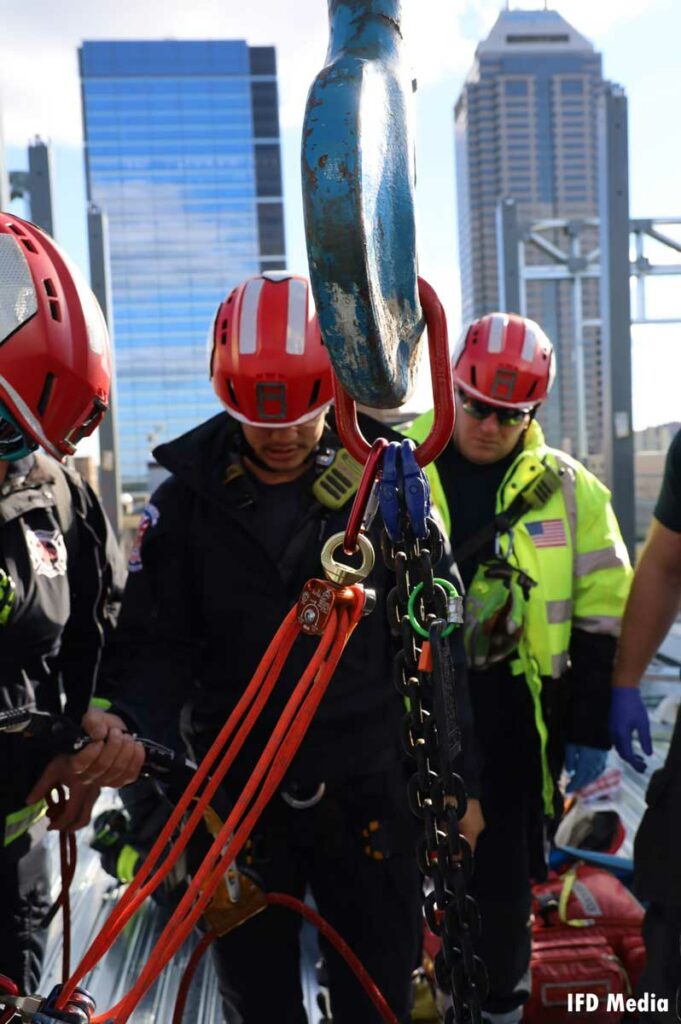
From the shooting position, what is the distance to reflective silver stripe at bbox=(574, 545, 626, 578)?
2340 mm

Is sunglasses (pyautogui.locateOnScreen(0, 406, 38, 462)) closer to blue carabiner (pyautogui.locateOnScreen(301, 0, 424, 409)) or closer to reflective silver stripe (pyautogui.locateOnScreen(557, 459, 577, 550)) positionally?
blue carabiner (pyautogui.locateOnScreen(301, 0, 424, 409))

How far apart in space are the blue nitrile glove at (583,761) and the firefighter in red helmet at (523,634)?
2 centimetres

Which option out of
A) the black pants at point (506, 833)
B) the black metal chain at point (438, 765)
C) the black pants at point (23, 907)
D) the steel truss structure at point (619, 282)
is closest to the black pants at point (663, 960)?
the black pants at point (506, 833)

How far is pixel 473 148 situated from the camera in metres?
22.9

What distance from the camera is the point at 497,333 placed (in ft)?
8.55

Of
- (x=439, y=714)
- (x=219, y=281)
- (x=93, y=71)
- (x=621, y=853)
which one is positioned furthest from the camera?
(x=219, y=281)

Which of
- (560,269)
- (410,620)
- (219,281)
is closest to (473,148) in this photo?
(560,269)

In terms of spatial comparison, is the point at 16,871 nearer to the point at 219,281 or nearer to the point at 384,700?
the point at 384,700

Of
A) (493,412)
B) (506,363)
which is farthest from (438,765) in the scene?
(506,363)

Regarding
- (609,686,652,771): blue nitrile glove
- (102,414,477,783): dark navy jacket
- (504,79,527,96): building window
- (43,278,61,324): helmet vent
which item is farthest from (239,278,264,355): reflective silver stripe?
(504,79,527,96): building window

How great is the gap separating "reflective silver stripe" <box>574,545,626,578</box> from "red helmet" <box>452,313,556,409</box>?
486 mm

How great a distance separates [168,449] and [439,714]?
120cm

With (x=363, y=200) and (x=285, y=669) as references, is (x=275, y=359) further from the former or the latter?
(x=363, y=200)

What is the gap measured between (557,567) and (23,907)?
159 cm
